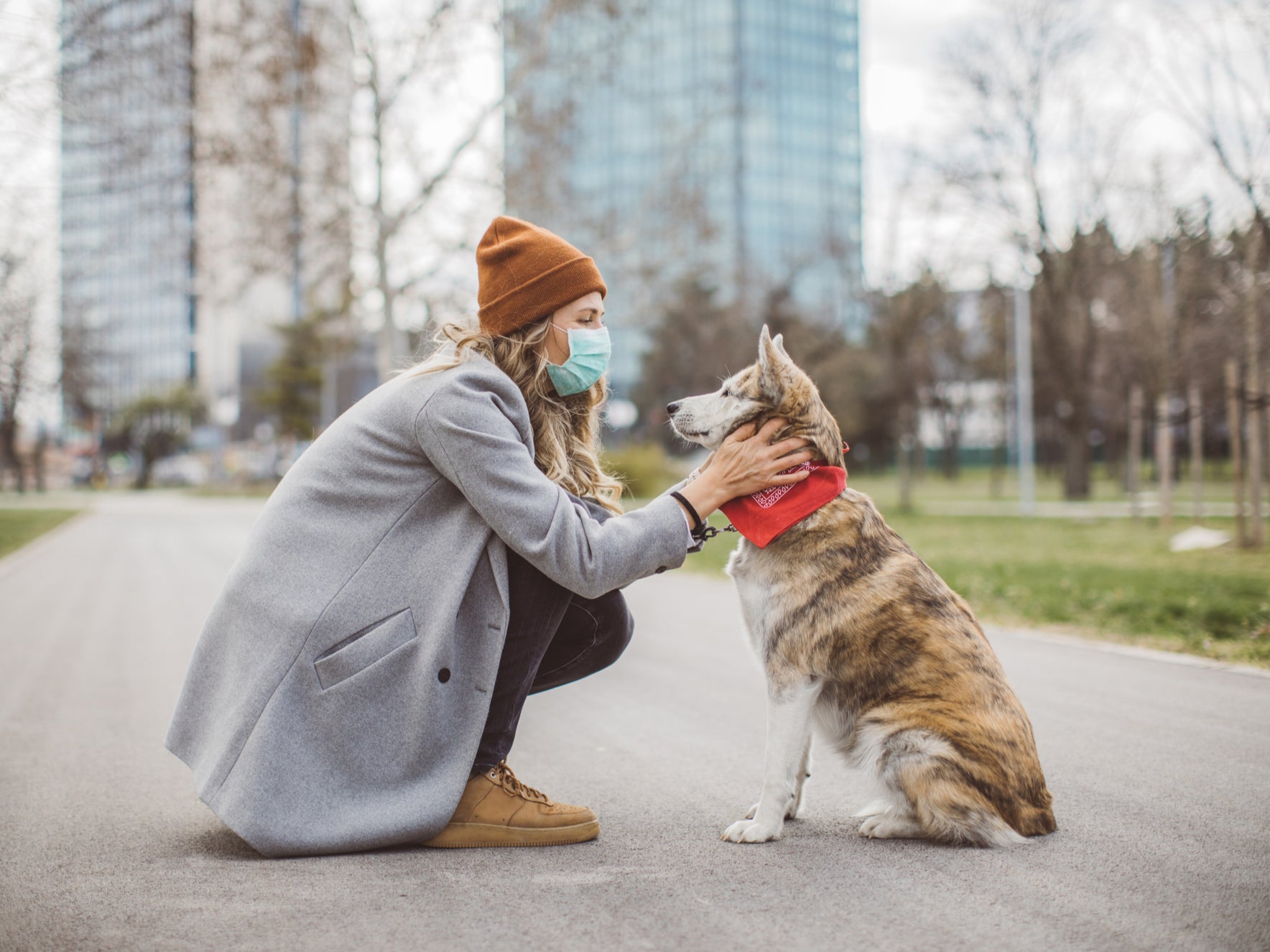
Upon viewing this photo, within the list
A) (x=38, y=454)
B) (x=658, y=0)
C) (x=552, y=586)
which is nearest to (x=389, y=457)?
(x=552, y=586)

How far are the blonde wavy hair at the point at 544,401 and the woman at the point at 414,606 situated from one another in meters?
0.04

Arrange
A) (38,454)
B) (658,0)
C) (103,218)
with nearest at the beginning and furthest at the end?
(103,218), (658,0), (38,454)

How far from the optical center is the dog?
305 centimetres

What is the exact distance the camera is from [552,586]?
326cm

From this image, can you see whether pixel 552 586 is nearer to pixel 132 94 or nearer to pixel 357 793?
pixel 357 793

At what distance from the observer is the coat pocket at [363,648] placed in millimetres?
2965

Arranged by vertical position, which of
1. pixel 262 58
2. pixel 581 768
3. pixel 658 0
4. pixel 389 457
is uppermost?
pixel 658 0

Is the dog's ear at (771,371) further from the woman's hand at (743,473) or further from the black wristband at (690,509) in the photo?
the black wristband at (690,509)

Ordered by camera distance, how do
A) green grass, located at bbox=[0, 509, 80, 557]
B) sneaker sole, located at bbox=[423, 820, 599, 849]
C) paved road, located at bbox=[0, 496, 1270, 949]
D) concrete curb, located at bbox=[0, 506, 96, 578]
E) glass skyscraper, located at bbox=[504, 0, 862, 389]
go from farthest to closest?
glass skyscraper, located at bbox=[504, 0, 862, 389], green grass, located at bbox=[0, 509, 80, 557], concrete curb, located at bbox=[0, 506, 96, 578], sneaker sole, located at bbox=[423, 820, 599, 849], paved road, located at bbox=[0, 496, 1270, 949]

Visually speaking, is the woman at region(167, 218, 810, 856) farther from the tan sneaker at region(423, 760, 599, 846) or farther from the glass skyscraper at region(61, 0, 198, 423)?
the glass skyscraper at region(61, 0, 198, 423)

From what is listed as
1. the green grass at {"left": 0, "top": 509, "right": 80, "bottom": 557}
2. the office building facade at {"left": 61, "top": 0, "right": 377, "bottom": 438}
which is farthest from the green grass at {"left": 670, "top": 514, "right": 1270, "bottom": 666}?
the green grass at {"left": 0, "top": 509, "right": 80, "bottom": 557}

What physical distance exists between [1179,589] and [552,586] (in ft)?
24.3

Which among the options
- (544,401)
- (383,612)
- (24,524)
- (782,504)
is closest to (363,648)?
(383,612)

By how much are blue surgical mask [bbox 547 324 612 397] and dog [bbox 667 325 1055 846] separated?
0.52m
